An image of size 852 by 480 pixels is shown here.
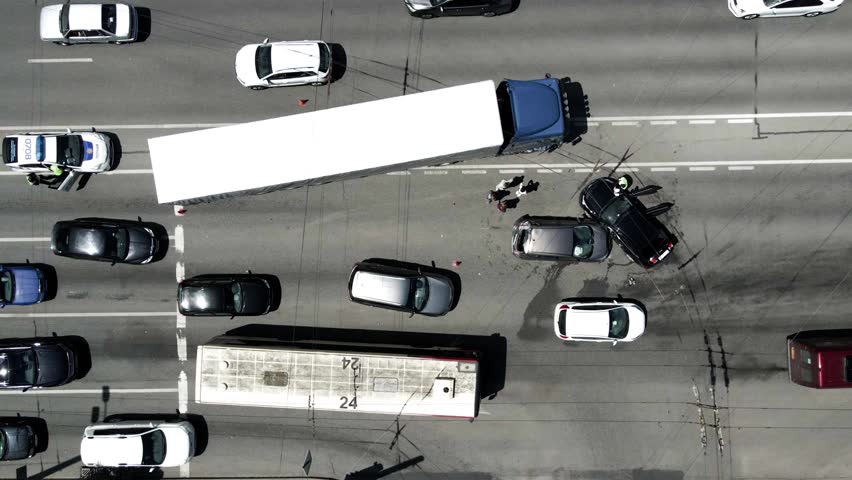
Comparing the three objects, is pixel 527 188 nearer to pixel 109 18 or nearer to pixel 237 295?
pixel 237 295

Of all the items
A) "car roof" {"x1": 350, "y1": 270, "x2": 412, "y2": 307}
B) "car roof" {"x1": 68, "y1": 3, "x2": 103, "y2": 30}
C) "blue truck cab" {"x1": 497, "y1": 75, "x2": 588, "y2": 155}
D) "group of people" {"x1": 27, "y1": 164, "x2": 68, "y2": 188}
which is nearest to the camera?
"blue truck cab" {"x1": 497, "y1": 75, "x2": 588, "y2": 155}

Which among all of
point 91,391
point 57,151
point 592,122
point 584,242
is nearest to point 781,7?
point 592,122

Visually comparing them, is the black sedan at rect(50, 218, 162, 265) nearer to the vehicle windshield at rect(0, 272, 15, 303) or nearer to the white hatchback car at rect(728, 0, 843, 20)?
the vehicle windshield at rect(0, 272, 15, 303)

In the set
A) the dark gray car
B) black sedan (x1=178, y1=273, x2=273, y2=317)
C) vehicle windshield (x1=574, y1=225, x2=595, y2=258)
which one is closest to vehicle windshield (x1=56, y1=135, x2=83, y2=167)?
black sedan (x1=178, y1=273, x2=273, y2=317)

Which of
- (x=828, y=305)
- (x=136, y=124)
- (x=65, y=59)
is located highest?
(x=65, y=59)

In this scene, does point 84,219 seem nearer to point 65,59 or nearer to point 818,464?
point 65,59

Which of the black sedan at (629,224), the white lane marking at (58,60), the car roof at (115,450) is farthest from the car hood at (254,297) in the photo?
the black sedan at (629,224)

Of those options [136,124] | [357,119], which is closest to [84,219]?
[136,124]
